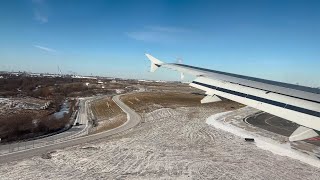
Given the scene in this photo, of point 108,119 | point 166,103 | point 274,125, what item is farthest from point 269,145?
point 166,103

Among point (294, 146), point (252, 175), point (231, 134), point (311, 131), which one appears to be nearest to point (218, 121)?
point (231, 134)

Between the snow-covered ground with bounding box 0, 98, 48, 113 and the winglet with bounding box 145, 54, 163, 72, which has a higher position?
the winglet with bounding box 145, 54, 163, 72

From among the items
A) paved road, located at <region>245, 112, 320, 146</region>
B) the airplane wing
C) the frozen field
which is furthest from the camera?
paved road, located at <region>245, 112, 320, 146</region>

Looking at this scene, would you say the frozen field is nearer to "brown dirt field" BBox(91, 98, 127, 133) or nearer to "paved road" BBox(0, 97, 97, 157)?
"paved road" BBox(0, 97, 97, 157)

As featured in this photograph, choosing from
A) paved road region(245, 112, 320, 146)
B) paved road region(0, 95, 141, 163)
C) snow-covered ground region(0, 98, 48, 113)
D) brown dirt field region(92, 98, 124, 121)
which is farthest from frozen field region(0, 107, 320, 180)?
snow-covered ground region(0, 98, 48, 113)

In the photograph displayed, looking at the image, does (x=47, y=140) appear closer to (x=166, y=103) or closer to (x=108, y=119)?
(x=108, y=119)

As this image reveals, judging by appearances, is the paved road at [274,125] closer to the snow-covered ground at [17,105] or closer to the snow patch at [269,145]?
the snow patch at [269,145]

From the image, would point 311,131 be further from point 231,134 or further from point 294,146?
point 231,134

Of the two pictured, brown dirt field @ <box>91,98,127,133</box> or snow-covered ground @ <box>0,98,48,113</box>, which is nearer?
brown dirt field @ <box>91,98,127,133</box>

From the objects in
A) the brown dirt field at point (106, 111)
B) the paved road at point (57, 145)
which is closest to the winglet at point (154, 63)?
the paved road at point (57, 145)
